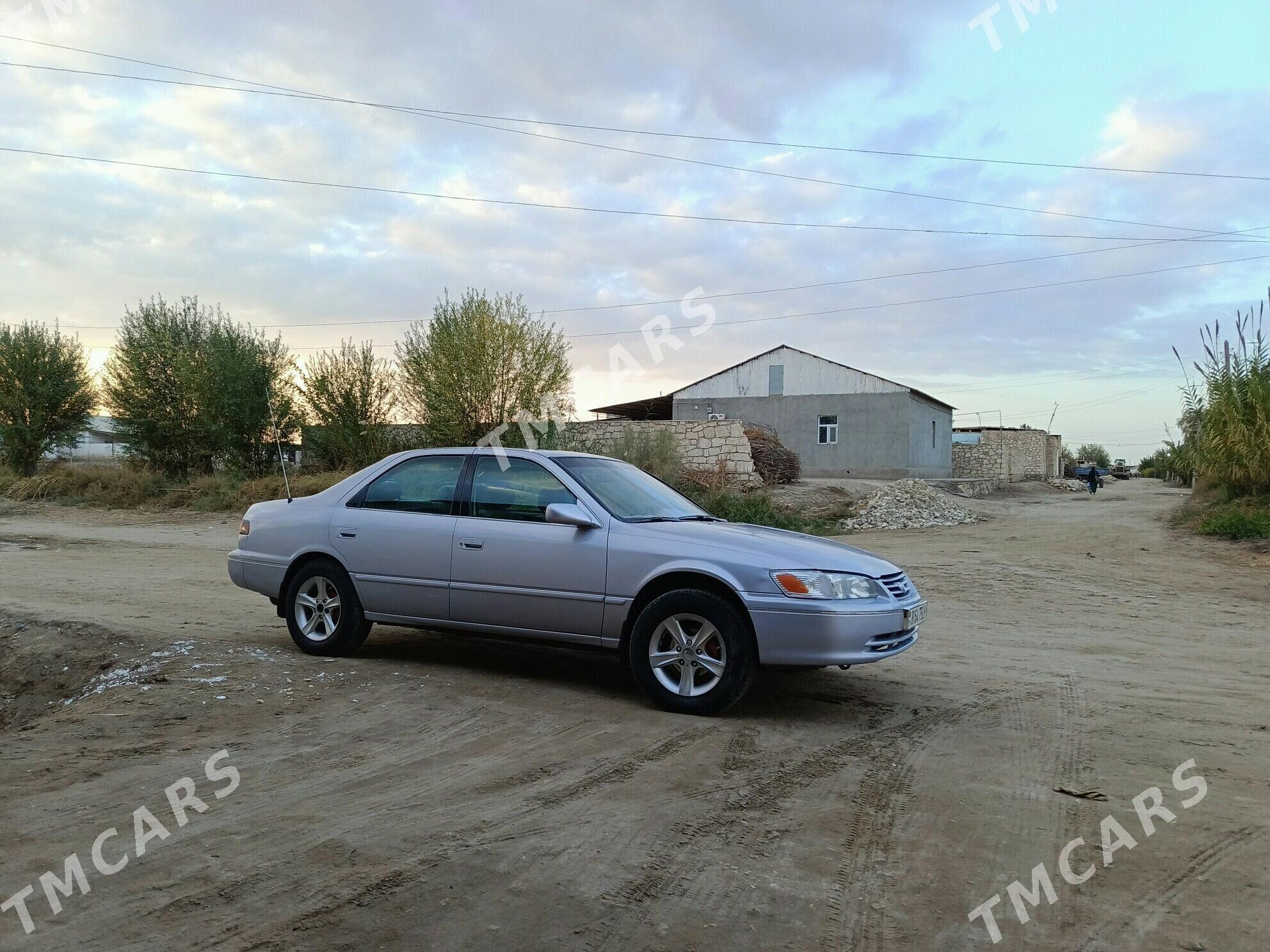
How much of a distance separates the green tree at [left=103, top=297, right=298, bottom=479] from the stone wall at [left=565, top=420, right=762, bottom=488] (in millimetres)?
9592

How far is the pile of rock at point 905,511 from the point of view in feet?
71.1

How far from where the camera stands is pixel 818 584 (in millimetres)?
5359

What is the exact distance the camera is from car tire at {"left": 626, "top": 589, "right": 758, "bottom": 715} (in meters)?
5.37

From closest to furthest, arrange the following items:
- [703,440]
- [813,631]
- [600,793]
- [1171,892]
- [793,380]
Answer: [1171,892]
[600,793]
[813,631]
[703,440]
[793,380]

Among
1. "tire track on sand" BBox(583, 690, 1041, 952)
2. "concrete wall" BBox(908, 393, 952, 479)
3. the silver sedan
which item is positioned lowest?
"tire track on sand" BBox(583, 690, 1041, 952)

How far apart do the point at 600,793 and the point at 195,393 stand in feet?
89.7

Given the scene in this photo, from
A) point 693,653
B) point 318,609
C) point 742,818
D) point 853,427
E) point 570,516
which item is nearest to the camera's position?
point 742,818

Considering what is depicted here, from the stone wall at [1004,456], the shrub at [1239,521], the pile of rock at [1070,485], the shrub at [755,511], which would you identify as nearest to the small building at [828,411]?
the pile of rock at [1070,485]

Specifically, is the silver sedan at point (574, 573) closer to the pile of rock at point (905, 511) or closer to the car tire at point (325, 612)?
the car tire at point (325, 612)

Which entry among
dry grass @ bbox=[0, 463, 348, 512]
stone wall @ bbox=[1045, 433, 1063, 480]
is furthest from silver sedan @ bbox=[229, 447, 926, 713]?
stone wall @ bbox=[1045, 433, 1063, 480]

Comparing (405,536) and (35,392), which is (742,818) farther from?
(35,392)

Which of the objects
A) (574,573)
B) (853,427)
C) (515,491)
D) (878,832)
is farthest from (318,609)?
(853,427)

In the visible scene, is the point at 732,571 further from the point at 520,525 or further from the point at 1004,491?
the point at 1004,491

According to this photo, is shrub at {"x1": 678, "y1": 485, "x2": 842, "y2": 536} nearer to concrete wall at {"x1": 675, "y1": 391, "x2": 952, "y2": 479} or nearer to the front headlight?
the front headlight
